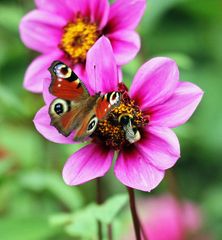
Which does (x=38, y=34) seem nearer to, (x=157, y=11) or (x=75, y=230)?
(x=75, y=230)

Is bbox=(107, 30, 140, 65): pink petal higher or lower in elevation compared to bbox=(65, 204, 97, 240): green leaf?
higher

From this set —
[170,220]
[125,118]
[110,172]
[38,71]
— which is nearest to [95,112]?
[125,118]

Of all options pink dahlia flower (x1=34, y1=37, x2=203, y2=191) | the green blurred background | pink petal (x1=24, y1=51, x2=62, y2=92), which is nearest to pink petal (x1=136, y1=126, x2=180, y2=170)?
pink dahlia flower (x1=34, y1=37, x2=203, y2=191)

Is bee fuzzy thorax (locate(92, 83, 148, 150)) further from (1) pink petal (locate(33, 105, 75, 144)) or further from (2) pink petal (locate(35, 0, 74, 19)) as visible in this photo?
(2) pink petal (locate(35, 0, 74, 19))

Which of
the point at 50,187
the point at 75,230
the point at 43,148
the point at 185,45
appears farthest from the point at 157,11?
the point at 75,230

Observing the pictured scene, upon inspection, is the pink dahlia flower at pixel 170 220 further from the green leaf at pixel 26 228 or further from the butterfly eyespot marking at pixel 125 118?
the butterfly eyespot marking at pixel 125 118

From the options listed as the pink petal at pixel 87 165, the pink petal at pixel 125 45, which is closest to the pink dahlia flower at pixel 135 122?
the pink petal at pixel 87 165
